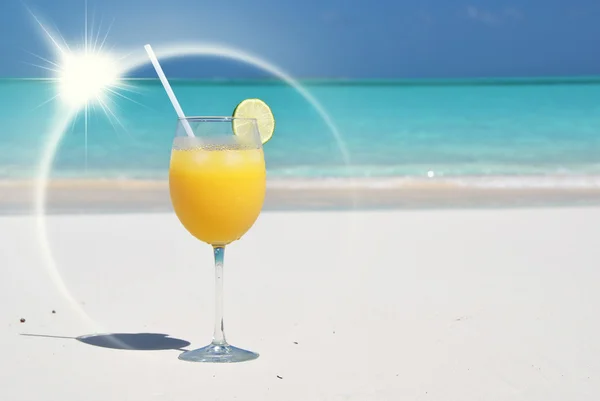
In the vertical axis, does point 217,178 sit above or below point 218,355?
above

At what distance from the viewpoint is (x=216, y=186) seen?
3.12 m

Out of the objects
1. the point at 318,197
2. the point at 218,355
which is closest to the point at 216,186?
the point at 218,355

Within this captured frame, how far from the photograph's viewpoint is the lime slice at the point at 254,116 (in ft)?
10.5

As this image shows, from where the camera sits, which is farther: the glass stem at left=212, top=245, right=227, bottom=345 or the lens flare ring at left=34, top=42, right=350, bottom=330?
the lens flare ring at left=34, top=42, right=350, bottom=330

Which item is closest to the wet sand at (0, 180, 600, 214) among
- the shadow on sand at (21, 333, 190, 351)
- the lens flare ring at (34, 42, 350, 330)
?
the lens flare ring at (34, 42, 350, 330)

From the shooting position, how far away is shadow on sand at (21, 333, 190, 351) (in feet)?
11.1

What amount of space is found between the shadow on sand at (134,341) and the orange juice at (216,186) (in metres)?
0.44

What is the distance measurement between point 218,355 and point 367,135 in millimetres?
16536

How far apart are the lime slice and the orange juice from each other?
7 cm

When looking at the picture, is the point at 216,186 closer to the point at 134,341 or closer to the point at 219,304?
the point at 219,304

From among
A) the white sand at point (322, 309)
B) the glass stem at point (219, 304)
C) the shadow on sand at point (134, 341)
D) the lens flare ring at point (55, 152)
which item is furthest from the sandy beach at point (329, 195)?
the glass stem at point (219, 304)

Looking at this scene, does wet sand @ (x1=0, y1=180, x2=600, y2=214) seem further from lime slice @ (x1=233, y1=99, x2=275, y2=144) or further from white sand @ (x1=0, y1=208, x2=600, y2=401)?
lime slice @ (x1=233, y1=99, x2=275, y2=144)

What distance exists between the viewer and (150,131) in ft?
63.1

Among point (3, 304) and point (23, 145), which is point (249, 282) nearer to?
point (3, 304)
